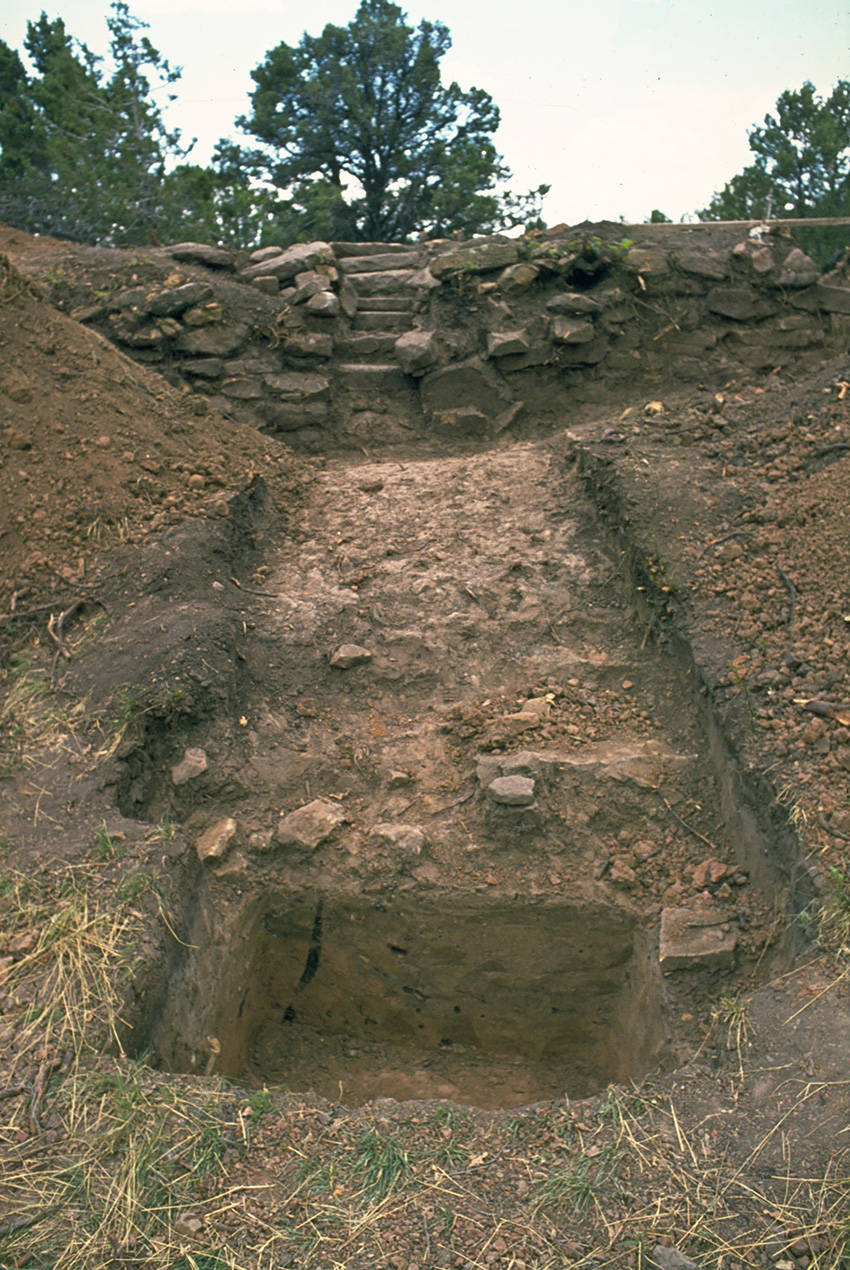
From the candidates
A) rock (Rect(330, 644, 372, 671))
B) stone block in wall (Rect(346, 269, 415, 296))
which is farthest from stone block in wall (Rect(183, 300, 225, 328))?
rock (Rect(330, 644, 372, 671))

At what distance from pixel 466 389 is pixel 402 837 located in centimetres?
358

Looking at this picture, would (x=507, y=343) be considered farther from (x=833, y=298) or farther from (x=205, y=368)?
(x=833, y=298)

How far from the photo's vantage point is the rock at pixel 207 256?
6254 mm

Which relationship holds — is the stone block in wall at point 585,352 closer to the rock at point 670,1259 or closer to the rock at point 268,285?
the rock at point 268,285

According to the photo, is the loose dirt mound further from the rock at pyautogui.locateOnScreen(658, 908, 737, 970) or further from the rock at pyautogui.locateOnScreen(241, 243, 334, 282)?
the rock at pyautogui.locateOnScreen(658, 908, 737, 970)

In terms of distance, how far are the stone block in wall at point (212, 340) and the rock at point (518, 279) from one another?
1847 millimetres

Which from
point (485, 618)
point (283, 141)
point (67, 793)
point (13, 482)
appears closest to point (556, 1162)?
point (67, 793)

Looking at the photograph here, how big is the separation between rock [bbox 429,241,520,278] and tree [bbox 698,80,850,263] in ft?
25.6

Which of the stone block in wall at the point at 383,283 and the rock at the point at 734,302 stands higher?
the stone block in wall at the point at 383,283

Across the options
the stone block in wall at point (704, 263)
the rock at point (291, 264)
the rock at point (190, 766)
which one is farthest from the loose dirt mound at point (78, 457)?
the stone block in wall at point (704, 263)

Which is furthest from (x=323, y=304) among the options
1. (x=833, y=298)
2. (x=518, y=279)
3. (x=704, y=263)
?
(x=833, y=298)

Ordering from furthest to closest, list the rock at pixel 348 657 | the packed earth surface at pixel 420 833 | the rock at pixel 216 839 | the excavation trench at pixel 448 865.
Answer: the rock at pixel 348 657, the rock at pixel 216 839, the excavation trench at pixel 448 865, the packed earth surface at pixel 420 833

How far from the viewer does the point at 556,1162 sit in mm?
2205

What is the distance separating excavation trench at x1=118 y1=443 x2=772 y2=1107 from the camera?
10.4 feet
